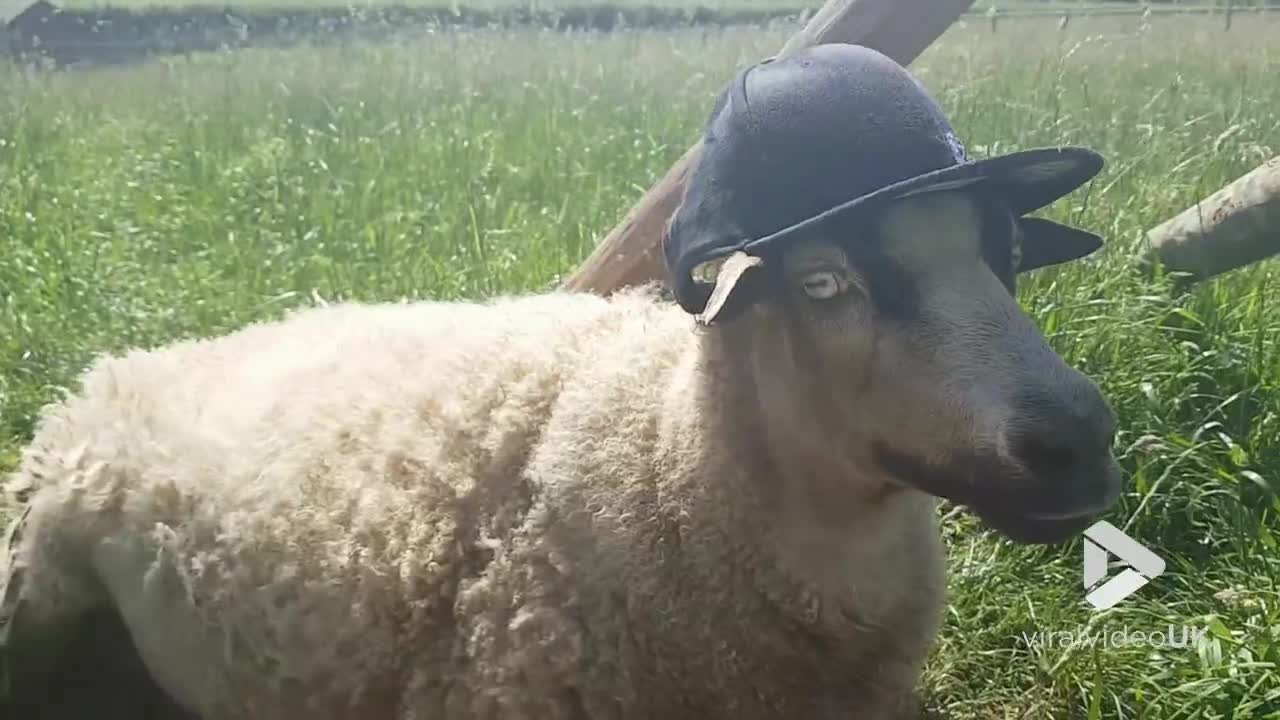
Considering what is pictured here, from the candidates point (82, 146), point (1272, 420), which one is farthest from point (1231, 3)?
point (82, 146)

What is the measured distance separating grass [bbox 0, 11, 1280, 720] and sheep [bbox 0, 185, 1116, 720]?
0.90 meters

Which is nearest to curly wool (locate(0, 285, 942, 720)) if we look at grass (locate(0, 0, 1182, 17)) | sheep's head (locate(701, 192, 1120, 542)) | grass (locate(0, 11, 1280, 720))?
sheep's head (locate(701, 192, 1120, 542))

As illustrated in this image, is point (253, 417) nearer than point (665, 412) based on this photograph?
No

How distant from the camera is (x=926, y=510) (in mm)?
2248

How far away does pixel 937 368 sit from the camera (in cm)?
180

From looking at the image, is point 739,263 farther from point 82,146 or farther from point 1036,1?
point 82,146

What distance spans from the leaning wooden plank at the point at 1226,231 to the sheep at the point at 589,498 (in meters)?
2.19

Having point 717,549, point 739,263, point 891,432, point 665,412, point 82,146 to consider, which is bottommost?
point 82,146

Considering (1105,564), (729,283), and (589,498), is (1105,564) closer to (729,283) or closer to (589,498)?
(589,498)

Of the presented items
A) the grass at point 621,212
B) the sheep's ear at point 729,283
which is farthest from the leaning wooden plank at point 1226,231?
the sheep's ear at point 729,283

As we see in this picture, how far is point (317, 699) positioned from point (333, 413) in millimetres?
618

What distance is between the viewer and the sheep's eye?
1896 mm

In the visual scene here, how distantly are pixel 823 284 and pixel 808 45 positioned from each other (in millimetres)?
1788

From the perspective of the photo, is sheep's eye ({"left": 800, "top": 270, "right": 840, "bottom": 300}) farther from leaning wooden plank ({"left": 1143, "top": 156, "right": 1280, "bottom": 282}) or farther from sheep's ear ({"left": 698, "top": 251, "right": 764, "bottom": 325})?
leaning wooden plank ({"left": 1143, "top": 156, "right": 1280, "bottom": 282})
